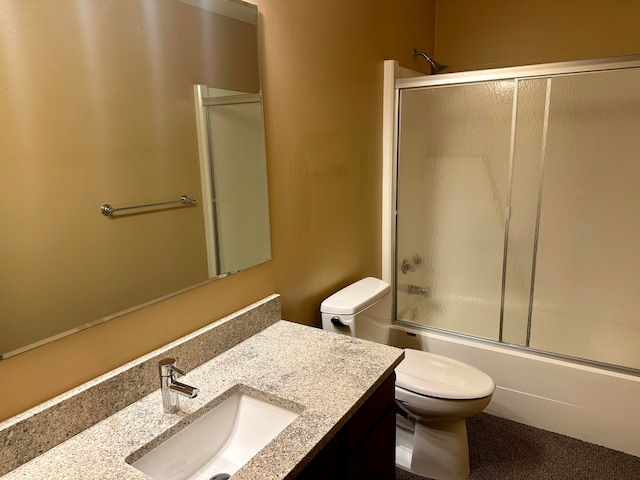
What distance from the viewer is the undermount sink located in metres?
1.10

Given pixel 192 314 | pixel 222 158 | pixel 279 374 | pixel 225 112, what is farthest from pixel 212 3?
pixel 279 374

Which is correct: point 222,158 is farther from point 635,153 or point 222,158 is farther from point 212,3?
point 635,153

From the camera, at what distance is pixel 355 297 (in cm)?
196

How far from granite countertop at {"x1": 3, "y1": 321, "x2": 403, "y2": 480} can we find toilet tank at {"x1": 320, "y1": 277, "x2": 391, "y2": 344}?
0.96ft

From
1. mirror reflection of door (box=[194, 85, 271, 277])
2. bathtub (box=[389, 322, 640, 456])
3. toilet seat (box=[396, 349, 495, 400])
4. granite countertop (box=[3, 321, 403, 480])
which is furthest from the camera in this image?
bathtub (box=[389, 322, 640, 456])

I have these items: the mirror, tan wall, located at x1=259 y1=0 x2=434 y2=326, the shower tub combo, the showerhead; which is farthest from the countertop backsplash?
the showerhead

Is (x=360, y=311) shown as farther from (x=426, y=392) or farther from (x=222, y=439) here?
(x=222, y=439)

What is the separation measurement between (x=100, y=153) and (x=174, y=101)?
28 cm

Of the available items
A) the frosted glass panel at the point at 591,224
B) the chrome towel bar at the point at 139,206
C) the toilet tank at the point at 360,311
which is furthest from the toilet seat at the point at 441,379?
the chrome towel bar at the point at 139,206

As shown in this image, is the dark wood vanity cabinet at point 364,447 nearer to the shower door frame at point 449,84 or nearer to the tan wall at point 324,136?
the tan wall at point 324,136

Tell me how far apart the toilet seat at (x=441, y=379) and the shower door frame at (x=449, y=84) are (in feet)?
1.90

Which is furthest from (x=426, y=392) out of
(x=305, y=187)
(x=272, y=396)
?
(x=305, y=187)

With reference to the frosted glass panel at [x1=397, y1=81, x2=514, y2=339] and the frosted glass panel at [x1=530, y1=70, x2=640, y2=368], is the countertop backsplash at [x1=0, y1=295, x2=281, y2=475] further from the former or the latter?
the frosted glass panel at [x1=530, y1=70, x2=640, y2=368]

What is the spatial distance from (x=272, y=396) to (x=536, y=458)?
59.6 inches
